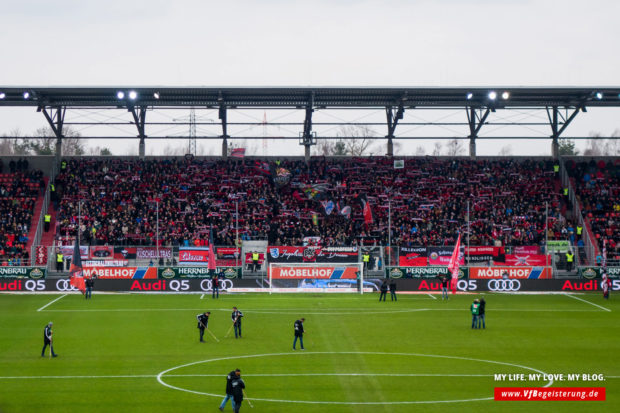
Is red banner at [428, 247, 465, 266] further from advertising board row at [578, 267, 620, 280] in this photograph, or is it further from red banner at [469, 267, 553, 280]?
advertising board row at [578, 267, 620, 280]

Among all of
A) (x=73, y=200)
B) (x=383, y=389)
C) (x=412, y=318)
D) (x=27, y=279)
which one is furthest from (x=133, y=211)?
(x=383, y=389)

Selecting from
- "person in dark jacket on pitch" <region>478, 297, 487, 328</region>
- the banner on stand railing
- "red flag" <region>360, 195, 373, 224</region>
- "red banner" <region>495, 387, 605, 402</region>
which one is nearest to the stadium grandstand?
"red flag" <region>360, 195, 373, 224</region>

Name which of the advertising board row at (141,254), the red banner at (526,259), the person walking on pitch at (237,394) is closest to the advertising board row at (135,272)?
the advertising board row at (141,254)

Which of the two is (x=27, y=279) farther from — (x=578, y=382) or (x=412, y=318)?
(x=578, y=382)

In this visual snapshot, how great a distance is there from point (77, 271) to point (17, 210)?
18.3 metres

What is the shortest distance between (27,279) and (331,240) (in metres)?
23.8

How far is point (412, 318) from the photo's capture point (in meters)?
38.9

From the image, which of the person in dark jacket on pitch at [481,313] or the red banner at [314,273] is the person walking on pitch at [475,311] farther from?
the red banner at [314,273]

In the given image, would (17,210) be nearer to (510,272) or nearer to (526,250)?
(510,272)

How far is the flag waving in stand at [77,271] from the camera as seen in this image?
47719mm

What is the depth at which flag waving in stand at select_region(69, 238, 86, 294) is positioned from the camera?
47719 millimetres

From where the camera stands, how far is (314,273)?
52281 millimetres

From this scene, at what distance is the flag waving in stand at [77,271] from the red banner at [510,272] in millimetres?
28184

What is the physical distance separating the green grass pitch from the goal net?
21.3 feet
